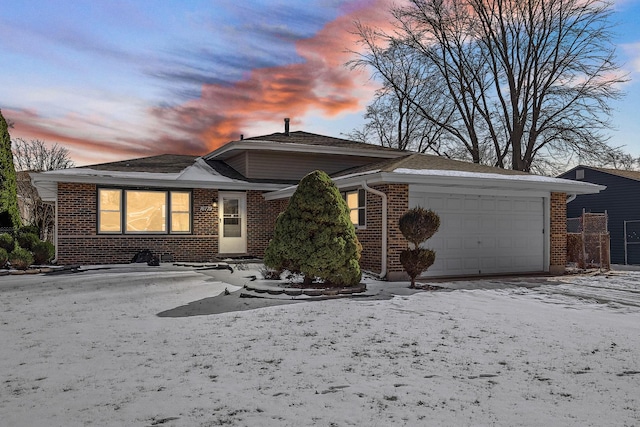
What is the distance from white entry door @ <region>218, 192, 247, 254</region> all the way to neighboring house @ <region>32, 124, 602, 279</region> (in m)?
0.04

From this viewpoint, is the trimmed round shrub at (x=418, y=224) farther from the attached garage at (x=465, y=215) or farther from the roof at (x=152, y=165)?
the roof at (x=152, y=165)

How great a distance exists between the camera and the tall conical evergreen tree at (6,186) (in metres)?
17.3

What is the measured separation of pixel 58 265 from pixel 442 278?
11.8 metres

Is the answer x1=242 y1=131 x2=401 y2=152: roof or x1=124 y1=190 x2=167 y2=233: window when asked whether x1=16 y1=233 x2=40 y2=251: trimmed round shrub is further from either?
x1=242 y1=131 x2=401 y2=152: roof

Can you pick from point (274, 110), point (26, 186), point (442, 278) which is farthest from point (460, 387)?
point (26, 186)

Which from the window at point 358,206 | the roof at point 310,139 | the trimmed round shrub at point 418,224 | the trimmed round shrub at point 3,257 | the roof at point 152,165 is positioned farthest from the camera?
the roof at point 310,139

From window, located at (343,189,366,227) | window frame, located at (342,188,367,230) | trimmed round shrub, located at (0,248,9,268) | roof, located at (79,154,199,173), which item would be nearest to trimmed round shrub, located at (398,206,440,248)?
window frame, located at (342,188,367,230)

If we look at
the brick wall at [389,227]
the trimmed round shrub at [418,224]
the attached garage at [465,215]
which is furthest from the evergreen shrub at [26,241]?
the trimmed round shrub at [418,224]

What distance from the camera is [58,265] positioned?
15562 millimetres

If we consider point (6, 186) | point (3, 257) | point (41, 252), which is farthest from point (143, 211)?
point (6, 186)

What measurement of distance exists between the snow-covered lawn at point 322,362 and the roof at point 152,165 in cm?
847

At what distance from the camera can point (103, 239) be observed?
16.3 meters

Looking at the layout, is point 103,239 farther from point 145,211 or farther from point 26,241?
point 26,241

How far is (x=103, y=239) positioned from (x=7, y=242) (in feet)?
8.94
